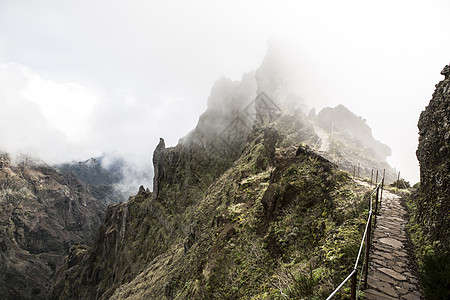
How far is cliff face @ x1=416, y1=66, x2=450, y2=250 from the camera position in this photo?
6.29 metres

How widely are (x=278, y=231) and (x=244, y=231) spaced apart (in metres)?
2.66

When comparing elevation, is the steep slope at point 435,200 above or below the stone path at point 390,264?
above

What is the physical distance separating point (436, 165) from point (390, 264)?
3358 millimetres

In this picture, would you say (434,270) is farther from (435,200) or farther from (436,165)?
(436,165)

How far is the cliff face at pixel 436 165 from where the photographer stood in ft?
20.6

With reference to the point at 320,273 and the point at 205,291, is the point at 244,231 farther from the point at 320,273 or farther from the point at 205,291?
the point at 320,273

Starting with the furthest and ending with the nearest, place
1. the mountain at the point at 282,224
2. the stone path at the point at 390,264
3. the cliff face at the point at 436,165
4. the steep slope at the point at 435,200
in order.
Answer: the mountain at the point at 282,224, the cliff face at the point at 436,165, the stone path at the point at 390,264, the steep slope at the point at 435,200

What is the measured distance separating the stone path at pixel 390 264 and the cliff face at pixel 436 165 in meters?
0.88

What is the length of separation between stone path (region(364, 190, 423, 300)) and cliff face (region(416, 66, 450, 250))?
2.89 feet

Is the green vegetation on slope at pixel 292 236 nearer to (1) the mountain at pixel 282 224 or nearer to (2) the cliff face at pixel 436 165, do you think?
(1) the mountain at pixel 282 224

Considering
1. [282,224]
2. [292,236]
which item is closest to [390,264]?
[292,236]

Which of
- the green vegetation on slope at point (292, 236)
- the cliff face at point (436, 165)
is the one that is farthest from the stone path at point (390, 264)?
the cliff face at point (436, 165)

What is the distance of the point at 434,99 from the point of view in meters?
8.31

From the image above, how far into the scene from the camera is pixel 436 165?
716cm
